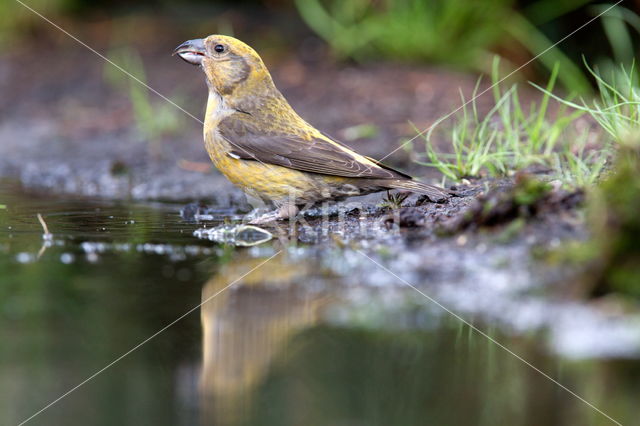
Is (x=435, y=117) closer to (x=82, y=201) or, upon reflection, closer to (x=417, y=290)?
(x=82, y=201)

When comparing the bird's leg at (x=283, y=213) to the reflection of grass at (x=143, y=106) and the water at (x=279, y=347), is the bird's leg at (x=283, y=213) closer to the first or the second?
the water at (x=279, y=347)

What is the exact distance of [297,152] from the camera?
567cm

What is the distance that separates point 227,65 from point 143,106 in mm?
2271

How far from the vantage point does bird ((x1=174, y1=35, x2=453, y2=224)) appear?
5.48 meters

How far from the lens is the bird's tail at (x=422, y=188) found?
527cm

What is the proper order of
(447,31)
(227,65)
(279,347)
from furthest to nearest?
(447,31) < (227,65) < (279,347)

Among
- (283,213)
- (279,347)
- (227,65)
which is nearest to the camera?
(279,347)

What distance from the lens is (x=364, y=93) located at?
8992mm

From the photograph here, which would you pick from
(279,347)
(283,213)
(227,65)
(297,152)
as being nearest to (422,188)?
(297,152)

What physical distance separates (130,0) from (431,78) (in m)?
4.80

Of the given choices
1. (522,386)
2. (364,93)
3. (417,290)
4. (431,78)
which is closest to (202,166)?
(364,93)

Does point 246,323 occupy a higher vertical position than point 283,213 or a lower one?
lower

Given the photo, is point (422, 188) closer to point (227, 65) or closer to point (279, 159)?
point (279, 159)

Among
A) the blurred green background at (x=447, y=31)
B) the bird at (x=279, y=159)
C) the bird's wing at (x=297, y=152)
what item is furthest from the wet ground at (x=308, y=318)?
the blurred green background at (x=447, y=31)
